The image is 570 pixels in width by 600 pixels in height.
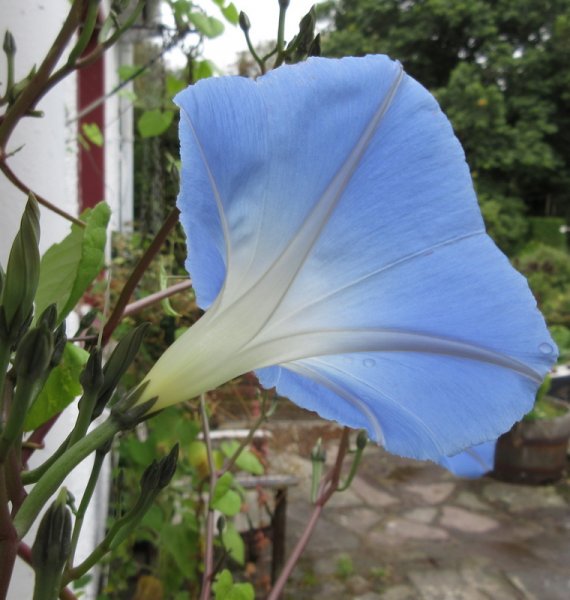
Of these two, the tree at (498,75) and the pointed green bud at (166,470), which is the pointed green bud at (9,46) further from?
the tree at (498,75)

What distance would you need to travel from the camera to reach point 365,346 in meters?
0.53

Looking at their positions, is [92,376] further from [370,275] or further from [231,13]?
[231,13]

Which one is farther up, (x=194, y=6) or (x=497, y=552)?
(x=194, y=6)

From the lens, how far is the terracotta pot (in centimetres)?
470

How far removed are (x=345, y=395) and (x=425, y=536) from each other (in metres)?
3.81

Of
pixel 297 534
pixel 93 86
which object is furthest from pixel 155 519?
pixel 93 86

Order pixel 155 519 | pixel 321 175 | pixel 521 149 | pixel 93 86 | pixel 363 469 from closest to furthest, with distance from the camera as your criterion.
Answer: pixel 321 175, pixel 155 519, pixel 93 86, pixel 363 469, pixel 521 149

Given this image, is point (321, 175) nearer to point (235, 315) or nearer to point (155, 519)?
point (235, 315)

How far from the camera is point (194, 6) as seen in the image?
153cm

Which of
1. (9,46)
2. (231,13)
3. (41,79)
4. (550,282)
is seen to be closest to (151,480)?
(41,79)

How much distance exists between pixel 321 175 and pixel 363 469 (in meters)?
4.74

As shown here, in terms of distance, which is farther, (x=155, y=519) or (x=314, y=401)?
(x=155, y=519)

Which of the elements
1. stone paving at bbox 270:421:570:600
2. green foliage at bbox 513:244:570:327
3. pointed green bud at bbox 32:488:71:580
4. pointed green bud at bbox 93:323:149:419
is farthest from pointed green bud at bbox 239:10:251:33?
green foliage at bbox 513:244:570:327

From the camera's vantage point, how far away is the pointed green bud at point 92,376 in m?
0.42
